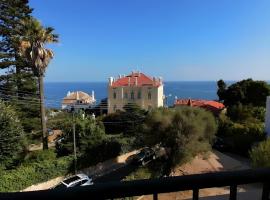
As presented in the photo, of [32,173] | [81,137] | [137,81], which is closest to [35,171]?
[32,173]

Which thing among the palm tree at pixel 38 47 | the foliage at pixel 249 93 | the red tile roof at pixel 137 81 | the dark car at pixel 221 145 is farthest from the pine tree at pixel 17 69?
the foliage at pixel 249 93

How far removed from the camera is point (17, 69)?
2678cm

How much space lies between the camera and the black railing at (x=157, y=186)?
3.89ft

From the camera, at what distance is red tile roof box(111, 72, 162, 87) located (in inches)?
1774

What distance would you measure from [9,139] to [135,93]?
26.4 m

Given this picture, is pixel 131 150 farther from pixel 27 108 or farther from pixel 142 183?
pixel 142 183

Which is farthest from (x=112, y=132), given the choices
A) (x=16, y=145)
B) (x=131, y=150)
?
(x=16, y=145)

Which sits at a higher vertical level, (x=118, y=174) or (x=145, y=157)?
(x=145, y=157)

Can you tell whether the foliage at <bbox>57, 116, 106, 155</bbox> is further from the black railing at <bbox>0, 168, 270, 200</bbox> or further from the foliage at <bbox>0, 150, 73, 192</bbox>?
the black railing at <bbox>0, 168, 270, 200</bbox>

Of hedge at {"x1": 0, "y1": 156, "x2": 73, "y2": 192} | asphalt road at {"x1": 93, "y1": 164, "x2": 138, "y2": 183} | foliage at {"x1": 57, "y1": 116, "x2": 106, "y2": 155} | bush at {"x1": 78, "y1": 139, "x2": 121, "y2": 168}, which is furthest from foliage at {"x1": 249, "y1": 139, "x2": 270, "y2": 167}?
hedge at {"x1": 0, "y1": 156, "x2": 73, "y2": 192}

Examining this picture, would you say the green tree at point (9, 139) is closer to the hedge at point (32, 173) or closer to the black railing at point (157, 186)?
the hedge at point (32, 173)

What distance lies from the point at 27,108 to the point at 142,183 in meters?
27.4

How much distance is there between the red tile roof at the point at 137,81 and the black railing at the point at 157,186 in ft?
141

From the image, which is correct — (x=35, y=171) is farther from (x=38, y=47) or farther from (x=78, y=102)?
(x=78, y=102)
